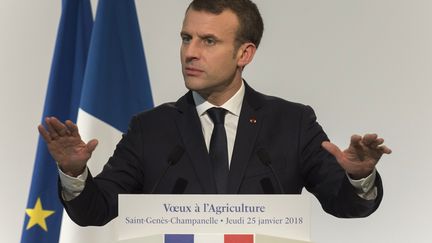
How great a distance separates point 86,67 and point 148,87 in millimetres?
339

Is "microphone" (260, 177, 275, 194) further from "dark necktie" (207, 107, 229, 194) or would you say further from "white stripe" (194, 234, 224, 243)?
"white stripe" (194, 234, 224, 243)

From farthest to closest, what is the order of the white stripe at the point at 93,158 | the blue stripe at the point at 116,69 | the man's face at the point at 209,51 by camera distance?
1. the blue stripe at the point at 116,69
2. the white stripe at the point at 93,158
3. the man's face at the point at 209,51

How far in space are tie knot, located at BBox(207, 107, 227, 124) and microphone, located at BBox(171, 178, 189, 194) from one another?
24 centimetres

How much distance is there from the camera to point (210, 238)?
1.54 m

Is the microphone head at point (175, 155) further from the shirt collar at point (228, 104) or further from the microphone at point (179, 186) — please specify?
the shirt collar at point (228, 104)

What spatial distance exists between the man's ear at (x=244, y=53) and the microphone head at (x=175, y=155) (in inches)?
16.6

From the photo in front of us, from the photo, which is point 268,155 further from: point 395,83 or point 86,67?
point 395,83

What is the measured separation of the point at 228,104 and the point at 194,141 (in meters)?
0.20

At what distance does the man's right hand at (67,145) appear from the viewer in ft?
5.80

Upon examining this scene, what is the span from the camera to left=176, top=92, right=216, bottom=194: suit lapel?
1995 millimetres

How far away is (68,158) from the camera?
1796mm

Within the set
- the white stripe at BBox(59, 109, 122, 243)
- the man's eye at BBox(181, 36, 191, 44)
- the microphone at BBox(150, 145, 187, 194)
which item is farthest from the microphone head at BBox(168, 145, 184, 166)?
the white stripe at BBox(59, 109, 122, 243)

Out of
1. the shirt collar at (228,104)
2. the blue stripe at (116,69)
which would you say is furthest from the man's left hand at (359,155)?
the blue stripe at (116,69)

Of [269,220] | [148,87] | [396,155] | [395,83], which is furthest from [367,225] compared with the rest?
[269,220]
